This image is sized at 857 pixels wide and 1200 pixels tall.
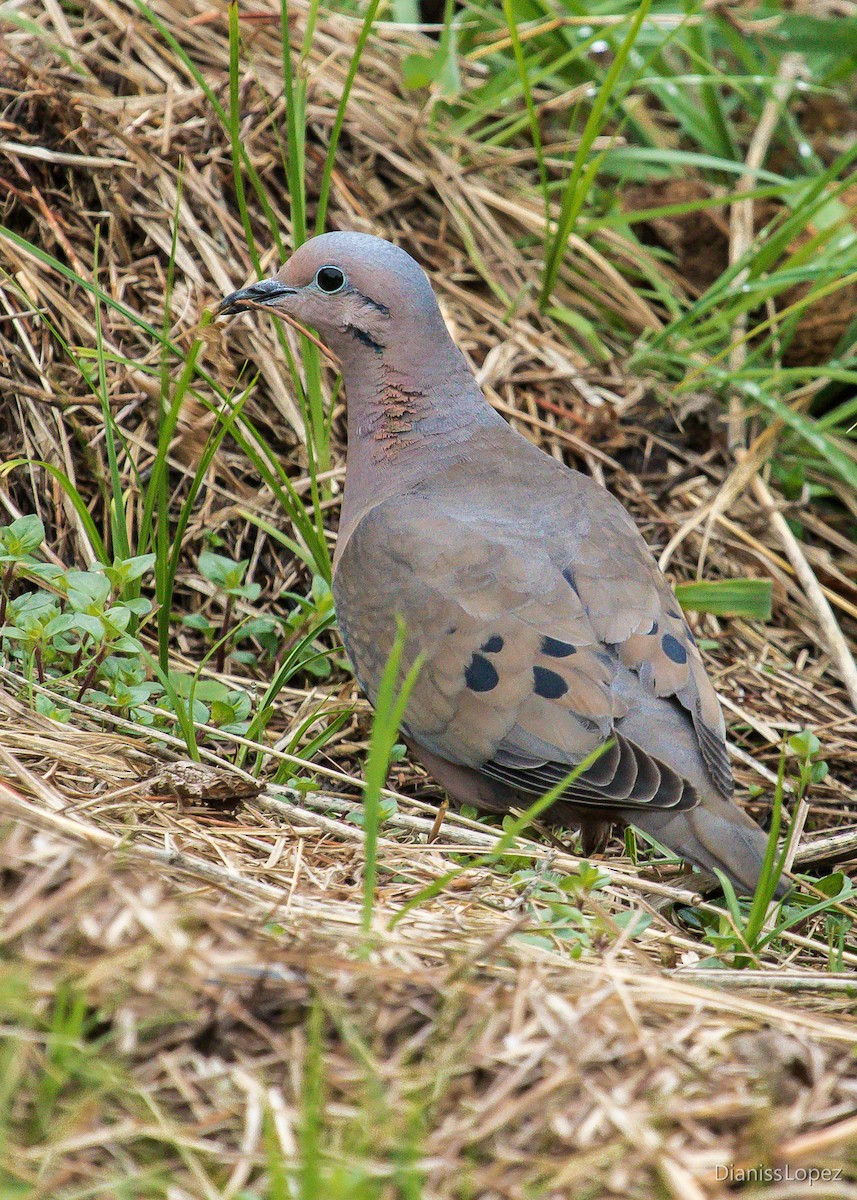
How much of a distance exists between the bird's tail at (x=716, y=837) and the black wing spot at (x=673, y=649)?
323 mm

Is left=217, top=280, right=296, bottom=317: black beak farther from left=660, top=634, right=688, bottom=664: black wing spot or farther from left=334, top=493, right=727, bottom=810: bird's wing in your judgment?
left=660, top=634, right=688, bottom=664: black wing spot

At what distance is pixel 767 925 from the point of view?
2680 millimetres

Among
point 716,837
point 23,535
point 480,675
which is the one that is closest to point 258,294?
point 23,535

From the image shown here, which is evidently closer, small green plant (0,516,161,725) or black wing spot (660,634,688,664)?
small green plant (0,516,161,725)

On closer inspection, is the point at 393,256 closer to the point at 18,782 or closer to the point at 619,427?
the point at 619,427

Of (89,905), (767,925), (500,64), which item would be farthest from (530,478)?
(500,64)

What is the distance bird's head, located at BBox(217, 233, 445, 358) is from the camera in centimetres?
337

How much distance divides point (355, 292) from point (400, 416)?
0.34 m

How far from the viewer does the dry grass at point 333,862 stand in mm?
1655

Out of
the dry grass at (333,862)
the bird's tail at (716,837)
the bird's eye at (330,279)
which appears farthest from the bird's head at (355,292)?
the bird's tail at (716,837)

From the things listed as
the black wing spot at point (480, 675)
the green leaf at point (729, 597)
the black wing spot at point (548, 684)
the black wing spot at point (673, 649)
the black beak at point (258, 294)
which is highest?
the black beak at point (258, 294)

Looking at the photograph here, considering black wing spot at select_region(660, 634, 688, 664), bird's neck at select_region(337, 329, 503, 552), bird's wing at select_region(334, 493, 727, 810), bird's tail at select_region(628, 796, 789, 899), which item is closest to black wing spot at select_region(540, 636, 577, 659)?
bird's wing at select_region(334, 493, 727, 810)

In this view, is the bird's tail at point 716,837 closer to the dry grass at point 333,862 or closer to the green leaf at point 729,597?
the dry grass at point 333,862

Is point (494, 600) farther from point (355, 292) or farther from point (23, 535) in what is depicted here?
point (23, 535)
